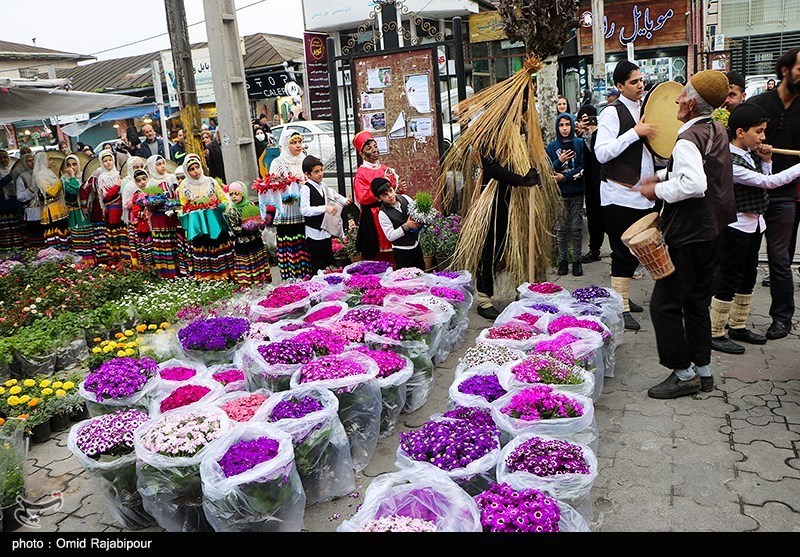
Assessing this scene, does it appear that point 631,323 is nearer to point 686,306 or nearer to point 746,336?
Answer: point 746,336

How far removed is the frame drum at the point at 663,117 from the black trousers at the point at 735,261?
73 cm

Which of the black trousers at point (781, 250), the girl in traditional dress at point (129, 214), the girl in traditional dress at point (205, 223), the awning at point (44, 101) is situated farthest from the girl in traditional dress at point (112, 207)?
the black trousers at point (781, 250)

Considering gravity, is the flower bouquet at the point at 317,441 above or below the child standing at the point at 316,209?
below

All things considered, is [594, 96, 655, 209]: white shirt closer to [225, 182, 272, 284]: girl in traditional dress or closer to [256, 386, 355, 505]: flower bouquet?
[256, 386, 355, 505]: flower bouquet

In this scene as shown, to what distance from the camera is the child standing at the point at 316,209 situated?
6.10 metres

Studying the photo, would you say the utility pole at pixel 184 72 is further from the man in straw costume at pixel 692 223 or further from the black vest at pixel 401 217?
the man in straw costume at pixel 692 223

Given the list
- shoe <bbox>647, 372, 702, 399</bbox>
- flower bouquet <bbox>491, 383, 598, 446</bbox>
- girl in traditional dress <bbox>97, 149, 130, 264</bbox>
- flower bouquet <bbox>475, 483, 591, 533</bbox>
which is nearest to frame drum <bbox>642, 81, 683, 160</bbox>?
shoe <bbox>647, 372, 702, 399</bbox>

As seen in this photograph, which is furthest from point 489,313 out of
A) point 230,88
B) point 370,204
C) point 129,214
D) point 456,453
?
point 129,214

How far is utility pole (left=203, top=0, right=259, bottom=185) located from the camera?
7.88 m

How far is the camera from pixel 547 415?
3.13 meters

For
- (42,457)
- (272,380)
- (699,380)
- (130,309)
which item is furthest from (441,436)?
(130,309)

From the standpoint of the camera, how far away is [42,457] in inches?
160
